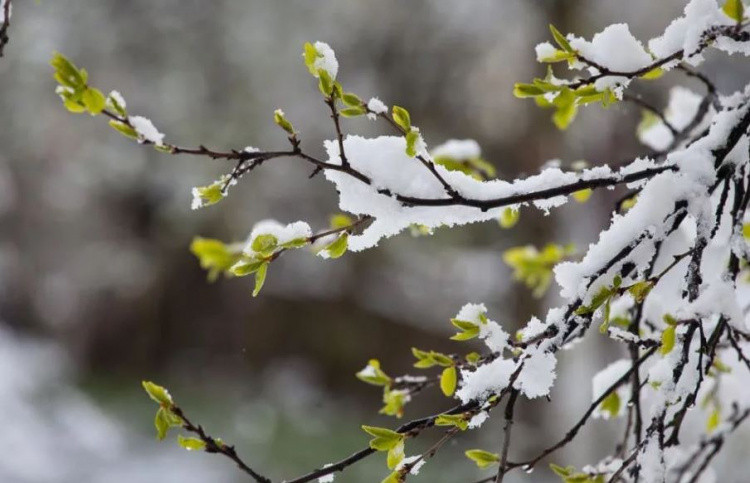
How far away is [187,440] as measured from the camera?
100 cm

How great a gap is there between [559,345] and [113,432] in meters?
6.72

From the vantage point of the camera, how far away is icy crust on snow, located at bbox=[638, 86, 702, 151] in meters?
1.73

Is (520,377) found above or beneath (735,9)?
beneath

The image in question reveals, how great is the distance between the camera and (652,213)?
978 mm

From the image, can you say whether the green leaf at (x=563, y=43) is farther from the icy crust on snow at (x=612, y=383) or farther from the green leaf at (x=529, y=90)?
the icy crust on snow at (x=612, y=383)

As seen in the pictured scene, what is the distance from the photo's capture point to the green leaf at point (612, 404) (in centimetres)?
141

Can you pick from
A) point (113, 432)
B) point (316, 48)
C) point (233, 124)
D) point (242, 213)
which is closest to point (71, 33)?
point (233, 124)

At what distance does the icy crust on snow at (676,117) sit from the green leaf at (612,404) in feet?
2.23

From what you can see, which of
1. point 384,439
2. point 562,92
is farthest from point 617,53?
point 384,439

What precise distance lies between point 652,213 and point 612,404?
1.94 ft

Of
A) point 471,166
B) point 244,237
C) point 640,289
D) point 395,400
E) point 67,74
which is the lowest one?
point 640,289

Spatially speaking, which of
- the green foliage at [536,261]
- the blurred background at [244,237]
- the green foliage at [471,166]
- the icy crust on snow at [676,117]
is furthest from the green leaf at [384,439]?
the blurred background at [244,237]

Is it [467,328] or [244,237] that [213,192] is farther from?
[244,237]

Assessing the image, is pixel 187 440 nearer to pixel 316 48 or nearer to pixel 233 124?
pixel 316 48
